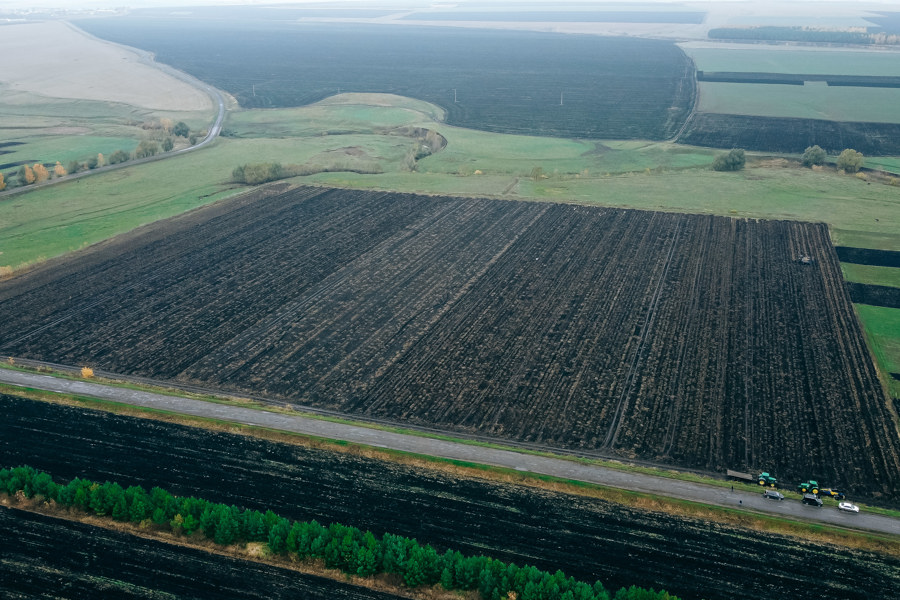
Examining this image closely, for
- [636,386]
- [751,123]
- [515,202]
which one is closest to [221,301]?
[636,386]

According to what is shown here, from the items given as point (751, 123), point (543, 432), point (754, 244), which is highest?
point (751, 123)

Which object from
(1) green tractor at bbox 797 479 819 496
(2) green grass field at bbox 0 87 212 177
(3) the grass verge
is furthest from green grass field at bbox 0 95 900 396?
(3) the grass verge

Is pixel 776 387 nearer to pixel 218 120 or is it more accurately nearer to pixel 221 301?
pixel 221 301

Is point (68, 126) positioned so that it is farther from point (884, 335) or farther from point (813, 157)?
point (884, 335)

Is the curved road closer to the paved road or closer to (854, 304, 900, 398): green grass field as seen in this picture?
the paved road

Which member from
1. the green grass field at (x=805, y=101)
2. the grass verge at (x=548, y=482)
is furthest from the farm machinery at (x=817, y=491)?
the green grass field at (x=805, y=101)

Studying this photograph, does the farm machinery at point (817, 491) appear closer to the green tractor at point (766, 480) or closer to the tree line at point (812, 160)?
the green tractor at point (766, 480)
